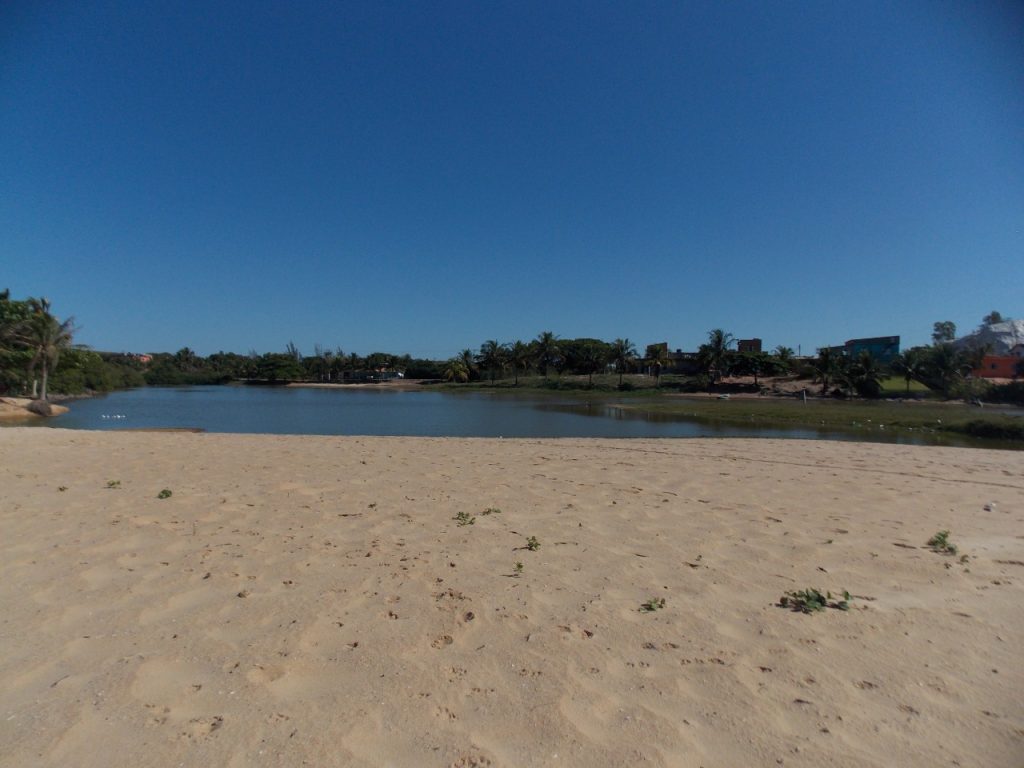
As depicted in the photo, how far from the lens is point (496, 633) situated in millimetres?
3459

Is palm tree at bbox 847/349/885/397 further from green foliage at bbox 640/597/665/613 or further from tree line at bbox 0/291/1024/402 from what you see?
green foliage at bbox 640/597/665/613

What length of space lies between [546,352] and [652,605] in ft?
338

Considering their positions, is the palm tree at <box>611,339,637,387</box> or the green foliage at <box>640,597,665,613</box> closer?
the green foliage at <box>640,597,665,613</box>

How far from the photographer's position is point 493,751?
7.77 ft

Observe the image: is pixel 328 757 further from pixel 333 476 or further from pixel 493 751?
pixel 333 476

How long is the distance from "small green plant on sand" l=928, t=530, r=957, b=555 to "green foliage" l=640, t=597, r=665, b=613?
3.35 metres

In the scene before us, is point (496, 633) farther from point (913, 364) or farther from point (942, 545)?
point (913, 364)

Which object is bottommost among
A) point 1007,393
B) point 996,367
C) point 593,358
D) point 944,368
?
point 1007,393

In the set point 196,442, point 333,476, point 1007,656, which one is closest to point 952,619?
point 1007,656

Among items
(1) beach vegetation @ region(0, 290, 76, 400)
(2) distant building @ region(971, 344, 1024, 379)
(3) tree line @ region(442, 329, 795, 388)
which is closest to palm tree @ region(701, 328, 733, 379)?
(3) tree line @ region(442, 329, 795, 388)

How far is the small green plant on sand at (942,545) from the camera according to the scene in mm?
5234

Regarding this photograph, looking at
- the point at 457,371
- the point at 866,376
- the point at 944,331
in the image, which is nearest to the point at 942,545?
the point at 866,376

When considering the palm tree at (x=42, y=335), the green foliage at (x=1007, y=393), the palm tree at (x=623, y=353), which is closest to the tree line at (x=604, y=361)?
Result: the palm tree at (x=623, y=353)

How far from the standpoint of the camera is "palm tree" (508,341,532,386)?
11006 cm
